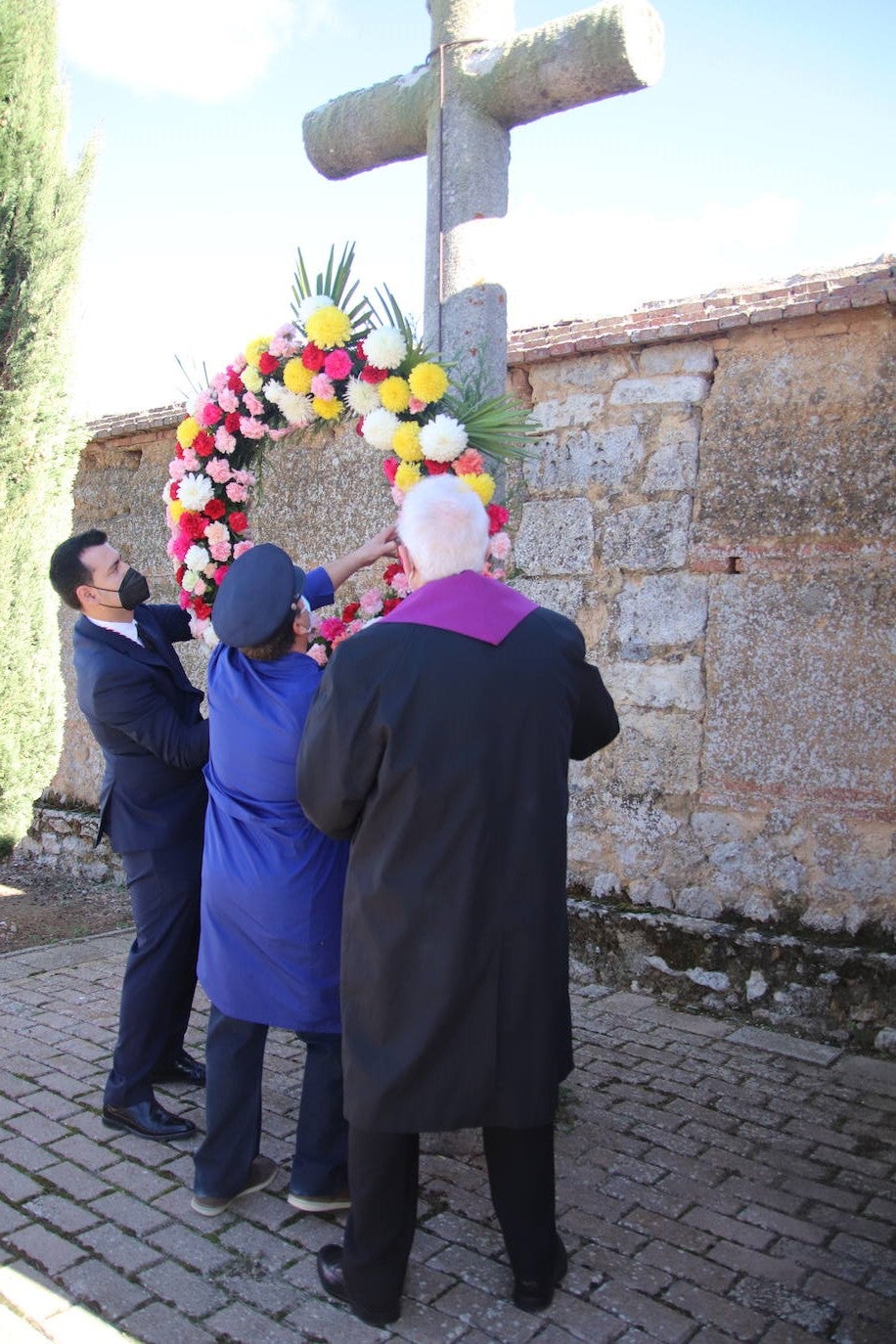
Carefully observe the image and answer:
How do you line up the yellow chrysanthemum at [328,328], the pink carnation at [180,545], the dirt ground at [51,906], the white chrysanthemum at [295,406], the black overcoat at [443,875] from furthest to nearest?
the dirt ground at [51,906] < the pink carnation at [180,545] < the white chrysanthemum at [295,406] < the yellow chrysanthemum at [328,328] < the black overcoat at [443,875]

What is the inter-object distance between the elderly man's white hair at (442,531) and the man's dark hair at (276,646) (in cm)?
43

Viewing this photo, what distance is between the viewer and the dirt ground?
6152 mm

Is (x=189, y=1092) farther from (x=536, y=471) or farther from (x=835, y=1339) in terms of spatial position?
(x=536, y=471)

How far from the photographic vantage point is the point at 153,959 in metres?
3.73

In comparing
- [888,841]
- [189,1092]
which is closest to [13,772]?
[189,1092]

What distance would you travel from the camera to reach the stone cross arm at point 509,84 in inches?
138

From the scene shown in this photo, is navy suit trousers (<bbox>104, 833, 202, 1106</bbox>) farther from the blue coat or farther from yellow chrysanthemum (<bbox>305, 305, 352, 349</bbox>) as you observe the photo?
yellow chrysanthemum (<bbox>305, 305, 352, 349</bbox>)

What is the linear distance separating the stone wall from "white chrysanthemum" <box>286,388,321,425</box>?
1.30 metres

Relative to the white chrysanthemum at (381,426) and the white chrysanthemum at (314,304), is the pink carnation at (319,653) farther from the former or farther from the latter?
the white chrysanthemum at (314,304)

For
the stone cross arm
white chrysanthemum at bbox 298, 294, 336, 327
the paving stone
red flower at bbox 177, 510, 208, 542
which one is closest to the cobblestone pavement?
the paving stone

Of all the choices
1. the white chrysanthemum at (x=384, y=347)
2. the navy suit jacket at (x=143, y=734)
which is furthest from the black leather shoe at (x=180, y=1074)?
the white chrysanthemum at (x=384, y=347)

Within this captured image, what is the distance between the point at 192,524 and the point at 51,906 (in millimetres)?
3619

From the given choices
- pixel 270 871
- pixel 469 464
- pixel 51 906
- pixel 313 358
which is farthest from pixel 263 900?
pixel 51 906

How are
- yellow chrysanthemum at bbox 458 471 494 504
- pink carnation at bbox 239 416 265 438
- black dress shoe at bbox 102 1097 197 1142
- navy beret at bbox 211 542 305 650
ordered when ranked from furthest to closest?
pink carnation at bbox 239 416 265 438 → black dress shoe at bbox 102 1097 197 1142 → yellow chrysanthemum at bbox 458 471 494 504 → navy beret at bbox 211 542 305 650
